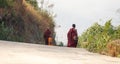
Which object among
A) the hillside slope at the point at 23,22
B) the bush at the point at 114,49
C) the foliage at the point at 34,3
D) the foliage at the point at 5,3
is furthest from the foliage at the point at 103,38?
the foliage at the point at 34,3

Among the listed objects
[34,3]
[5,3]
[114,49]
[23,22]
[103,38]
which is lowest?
[114,49]

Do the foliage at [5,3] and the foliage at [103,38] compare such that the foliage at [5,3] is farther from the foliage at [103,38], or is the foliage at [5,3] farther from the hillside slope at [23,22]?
the foliage at [103,38]

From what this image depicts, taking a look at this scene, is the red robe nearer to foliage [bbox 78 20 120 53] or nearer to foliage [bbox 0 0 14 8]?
foliage [bbox 78 20 120 53]

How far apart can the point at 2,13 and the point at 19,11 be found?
269cm

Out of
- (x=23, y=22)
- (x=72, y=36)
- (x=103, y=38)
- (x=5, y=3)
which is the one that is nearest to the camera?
(x=103, y=38)

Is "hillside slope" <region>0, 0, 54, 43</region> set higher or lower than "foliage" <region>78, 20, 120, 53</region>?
higher

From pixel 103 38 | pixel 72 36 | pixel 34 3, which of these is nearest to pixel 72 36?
pixel 72 36

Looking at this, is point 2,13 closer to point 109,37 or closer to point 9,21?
point 9,21

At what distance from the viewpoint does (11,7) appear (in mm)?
29719

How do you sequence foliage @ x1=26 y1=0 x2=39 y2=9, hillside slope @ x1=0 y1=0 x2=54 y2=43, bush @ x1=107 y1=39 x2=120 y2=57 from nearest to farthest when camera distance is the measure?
bush @ x1=107 y1=39 x2=120 y2=57, hillside slope @ x1=0 y1=0 x2=54 y2=43, foliage @ x1=26 y1=0 x2=39 y2=9

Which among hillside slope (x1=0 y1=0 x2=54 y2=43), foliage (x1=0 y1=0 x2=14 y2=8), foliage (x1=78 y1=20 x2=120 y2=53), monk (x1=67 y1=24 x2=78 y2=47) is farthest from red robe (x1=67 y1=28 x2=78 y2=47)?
foliage (x1=0 y1=0 x2=14 y2=8)

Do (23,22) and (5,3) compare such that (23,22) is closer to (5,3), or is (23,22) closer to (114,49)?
(5,3)

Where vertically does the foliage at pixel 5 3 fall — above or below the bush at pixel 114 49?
above

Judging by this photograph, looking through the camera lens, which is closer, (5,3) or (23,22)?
(5,3)
